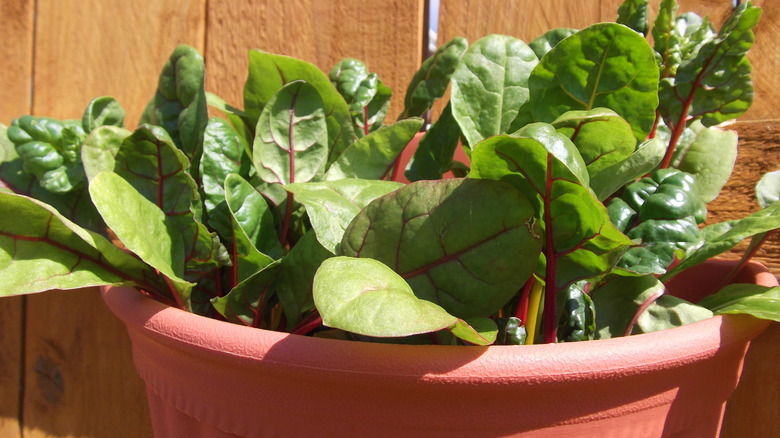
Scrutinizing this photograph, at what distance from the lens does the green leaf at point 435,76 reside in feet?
1.95

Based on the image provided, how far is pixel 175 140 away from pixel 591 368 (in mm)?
460

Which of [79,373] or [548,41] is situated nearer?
[548,41]

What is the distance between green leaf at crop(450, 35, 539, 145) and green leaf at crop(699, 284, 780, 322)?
22 cm

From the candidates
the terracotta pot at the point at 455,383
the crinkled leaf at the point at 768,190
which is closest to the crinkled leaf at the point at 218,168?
the terracotta pot at the point at 455,383

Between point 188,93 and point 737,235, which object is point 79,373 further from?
point 737,235

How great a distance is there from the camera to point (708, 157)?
567 mm

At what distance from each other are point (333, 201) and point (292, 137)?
13 cm

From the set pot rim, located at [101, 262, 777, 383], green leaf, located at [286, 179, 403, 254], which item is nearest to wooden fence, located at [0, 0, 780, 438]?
green leaf, located at [286, 179, 403, 254]

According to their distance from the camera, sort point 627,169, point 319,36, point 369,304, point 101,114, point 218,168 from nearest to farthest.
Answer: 1. point 369,304
2. point 627,169
3. point 218,168
4. point 101,114
5. point 319,36

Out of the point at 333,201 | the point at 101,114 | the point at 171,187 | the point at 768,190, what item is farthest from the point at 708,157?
the point at 101,114

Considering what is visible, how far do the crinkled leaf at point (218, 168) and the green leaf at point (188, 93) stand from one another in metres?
0.05

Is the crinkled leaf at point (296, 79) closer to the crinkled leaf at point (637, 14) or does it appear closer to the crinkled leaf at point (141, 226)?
the crinkled leaf at point (141, 226)

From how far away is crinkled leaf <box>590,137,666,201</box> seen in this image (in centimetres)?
39

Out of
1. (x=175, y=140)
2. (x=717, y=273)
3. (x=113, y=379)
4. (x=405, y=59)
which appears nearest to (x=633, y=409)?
(x=717, y=273)
